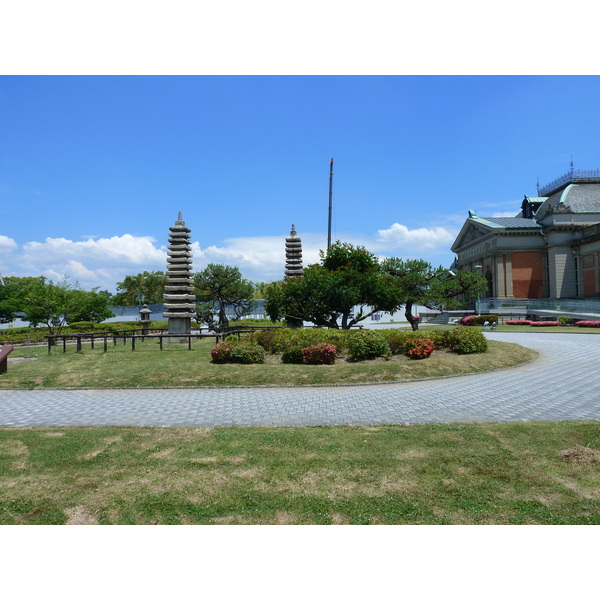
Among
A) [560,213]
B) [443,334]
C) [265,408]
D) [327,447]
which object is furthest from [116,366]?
[560,213]

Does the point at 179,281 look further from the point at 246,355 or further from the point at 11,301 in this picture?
the point at 11,301

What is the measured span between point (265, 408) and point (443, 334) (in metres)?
10.1

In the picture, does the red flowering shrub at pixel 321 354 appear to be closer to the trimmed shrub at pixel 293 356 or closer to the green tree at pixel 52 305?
the trimmed shrub at pixel 293 356

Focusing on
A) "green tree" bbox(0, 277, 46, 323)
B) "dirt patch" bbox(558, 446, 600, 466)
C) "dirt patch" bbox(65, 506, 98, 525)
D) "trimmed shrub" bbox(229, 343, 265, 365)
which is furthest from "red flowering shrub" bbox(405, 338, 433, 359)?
→ "green tree" bbox(0, 277, 46, 323)

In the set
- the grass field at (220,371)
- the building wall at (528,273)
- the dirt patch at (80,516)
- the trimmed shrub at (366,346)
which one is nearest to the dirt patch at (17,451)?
the dirt patch at (80,516)

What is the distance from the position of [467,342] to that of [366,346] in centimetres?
432

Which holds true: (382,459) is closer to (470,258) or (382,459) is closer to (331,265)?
(331,265)

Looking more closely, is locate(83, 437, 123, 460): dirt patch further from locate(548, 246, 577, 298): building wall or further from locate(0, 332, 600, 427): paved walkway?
locate(548, 246, 577, 298): building wall

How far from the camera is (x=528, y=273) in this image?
57.0 m

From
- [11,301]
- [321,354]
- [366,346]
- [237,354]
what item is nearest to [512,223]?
[366,346]

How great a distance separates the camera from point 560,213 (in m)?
53.6

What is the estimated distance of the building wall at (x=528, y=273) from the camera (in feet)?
187

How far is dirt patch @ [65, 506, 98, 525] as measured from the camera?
14.6 feet

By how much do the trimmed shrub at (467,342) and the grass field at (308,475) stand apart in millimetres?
8349
